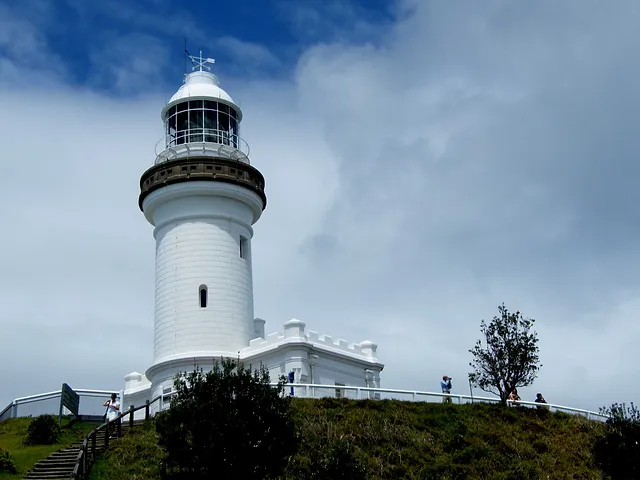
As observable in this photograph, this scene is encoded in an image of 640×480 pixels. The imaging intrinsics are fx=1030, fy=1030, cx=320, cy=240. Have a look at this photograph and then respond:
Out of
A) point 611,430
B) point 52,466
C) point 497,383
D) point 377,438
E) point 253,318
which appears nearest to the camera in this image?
point 611,430

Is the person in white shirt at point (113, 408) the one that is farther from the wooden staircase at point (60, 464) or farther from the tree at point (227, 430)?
the tree at point (227, 430)

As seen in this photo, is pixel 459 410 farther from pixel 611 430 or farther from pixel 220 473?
pixel 220 473

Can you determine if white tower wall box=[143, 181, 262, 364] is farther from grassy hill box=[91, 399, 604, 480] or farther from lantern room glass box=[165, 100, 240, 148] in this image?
grassy hill box=[91, 399, 604, 480]

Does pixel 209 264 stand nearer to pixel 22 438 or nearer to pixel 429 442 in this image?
pixel 22 438

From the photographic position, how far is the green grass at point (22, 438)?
31153mm

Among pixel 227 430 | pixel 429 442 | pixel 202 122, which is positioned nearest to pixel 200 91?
pixel 202 122

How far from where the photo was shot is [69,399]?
130 ft

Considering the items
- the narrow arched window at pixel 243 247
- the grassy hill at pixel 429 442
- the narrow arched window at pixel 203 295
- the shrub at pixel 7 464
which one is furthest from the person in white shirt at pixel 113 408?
the narrow arched window at pixel 243 247

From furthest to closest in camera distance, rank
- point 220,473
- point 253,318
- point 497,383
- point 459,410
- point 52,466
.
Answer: point 253,318
point 497,383
point 459,410
point 52,466
point 220,473

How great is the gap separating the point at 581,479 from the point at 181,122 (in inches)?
945

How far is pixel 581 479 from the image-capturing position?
98.7 feet

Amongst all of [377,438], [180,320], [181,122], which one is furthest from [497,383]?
[181,122]

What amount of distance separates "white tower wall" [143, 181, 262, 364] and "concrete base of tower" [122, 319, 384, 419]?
0.41 m

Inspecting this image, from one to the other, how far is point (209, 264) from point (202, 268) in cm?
33
